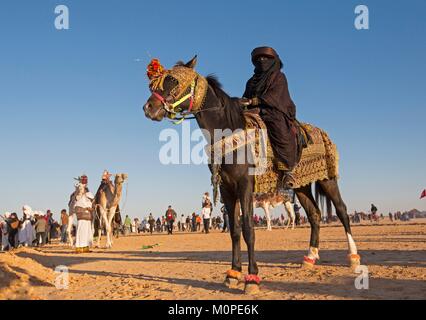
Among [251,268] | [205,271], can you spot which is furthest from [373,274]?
[205,271]

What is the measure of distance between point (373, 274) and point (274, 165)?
2.39 m

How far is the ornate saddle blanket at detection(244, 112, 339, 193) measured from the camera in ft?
22.8

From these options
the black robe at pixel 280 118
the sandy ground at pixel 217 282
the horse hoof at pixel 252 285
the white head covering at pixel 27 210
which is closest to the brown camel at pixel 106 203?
the white head covering at pixel 27 210

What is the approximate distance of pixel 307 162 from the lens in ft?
26.9

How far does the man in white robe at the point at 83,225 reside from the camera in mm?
16578

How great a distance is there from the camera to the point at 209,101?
262 inches

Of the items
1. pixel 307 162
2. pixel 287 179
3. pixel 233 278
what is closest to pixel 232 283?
pixel 233 278

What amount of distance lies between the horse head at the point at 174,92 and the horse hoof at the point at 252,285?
2544mm

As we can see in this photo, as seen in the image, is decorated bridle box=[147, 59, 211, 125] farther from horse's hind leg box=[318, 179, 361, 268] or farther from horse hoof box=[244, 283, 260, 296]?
horse's hind leg box=[318, 179, 361, 268]

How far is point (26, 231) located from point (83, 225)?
1178 cm

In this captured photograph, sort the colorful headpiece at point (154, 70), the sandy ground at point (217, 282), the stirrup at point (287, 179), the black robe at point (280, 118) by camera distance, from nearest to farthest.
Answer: the sandy ground at point (217, 282) < the colorful headpiece at point (154, 70) < the black robe at point (280, 118) < the stirrup at point (287, 179)

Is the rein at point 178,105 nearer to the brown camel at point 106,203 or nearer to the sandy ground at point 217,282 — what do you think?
the sandy ground at point 217,282

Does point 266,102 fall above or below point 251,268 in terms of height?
above
